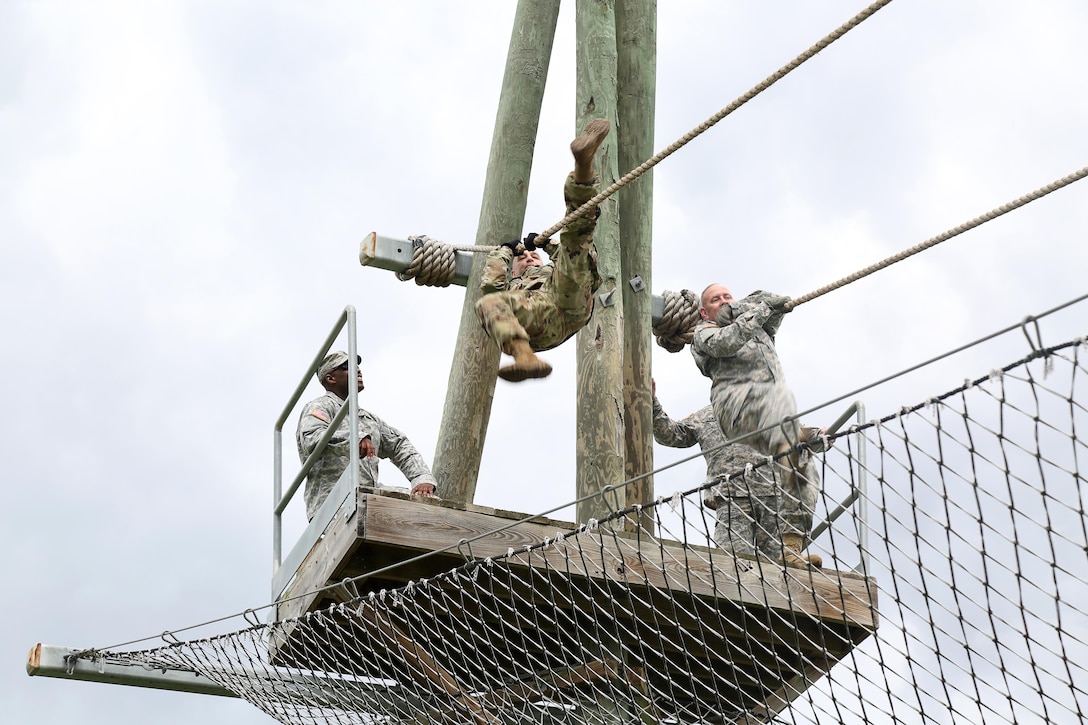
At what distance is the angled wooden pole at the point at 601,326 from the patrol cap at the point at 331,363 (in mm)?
1082

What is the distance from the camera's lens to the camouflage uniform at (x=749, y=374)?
6.46 m

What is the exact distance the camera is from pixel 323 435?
246 inches

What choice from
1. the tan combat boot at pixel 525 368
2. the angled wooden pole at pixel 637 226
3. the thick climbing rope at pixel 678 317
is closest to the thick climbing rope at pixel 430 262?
the angled wooden pole at pixel 637 226

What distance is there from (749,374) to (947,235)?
147 cm

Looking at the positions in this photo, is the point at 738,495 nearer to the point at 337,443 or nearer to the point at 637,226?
the point at 637,226

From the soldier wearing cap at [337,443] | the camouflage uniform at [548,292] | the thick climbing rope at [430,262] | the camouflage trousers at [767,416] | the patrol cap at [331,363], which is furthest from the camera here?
the patrol cap at [331,363]

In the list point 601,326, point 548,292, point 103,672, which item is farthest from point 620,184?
point 103,672

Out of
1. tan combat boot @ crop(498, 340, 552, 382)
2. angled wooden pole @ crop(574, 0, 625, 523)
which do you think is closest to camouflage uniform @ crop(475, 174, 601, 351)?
tan combat boot @ crop(498, 340, 552, 382)

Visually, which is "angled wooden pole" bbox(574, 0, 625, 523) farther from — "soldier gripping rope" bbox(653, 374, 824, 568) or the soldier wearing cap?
the soldier wearing cap

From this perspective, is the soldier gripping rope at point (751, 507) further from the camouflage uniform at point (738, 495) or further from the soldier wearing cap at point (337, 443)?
the soldier wearing cap at point (337, 443)

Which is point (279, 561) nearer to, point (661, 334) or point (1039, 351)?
point (661, 334)

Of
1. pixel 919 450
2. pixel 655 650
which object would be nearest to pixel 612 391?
pixel 655 650

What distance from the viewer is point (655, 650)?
5.98 meters

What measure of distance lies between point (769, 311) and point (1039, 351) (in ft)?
8.54
